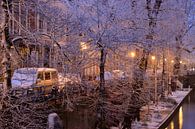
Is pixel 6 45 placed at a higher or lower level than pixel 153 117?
higher

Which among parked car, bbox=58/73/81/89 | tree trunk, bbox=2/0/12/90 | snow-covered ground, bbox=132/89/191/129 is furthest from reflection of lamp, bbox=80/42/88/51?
tree trunk, bbox=2/0/12/90

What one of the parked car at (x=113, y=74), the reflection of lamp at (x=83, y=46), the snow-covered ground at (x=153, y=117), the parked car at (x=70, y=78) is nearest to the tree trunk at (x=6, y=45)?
the parked car at (x=70, y=78)

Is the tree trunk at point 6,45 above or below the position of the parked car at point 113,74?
above

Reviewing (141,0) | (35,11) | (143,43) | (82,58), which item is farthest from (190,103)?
(35,11)

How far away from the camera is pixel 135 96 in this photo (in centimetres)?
1466

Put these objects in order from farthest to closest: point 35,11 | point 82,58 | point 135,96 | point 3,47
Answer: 1. point 135,96
2. point 82,58
3. point 35,11
4. point 3,47

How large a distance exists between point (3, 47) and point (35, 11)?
2.70 meters

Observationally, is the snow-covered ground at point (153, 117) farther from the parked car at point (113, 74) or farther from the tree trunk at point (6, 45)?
the tree trunk at point (6, 45)

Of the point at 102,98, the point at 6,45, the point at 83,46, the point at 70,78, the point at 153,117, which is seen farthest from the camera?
the point at 153,117

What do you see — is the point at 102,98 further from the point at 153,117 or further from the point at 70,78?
the point at 153,117

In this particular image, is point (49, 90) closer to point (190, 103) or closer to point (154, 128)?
point (154, 128)

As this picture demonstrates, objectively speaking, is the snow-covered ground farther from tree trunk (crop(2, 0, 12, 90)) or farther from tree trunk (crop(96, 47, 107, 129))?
tree trunk (crop(2, 0, 12, 90))

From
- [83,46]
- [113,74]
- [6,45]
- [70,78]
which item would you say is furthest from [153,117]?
[6,45]

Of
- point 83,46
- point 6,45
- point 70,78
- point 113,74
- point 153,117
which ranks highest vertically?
point 83,46
